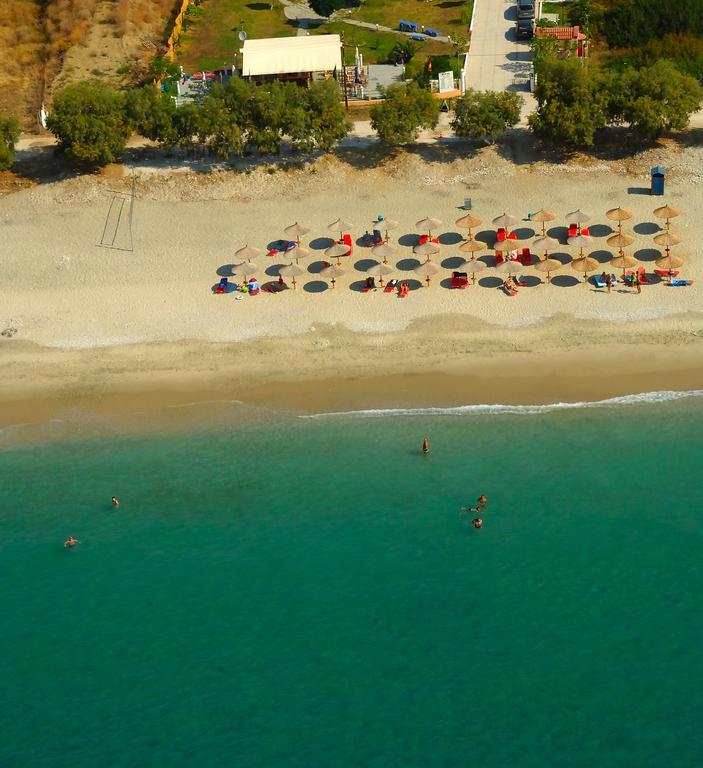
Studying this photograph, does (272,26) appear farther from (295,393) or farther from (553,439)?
(553,439)

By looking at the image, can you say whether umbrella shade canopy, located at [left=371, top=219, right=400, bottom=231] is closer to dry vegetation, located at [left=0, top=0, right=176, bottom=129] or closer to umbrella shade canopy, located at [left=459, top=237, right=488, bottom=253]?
umbrella shade canopy, located at [left=459, top=237, right=488, bottom=253]

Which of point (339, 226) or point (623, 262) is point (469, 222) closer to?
point (339, 226)

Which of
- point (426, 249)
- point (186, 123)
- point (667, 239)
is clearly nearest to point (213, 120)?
point (186, 123)

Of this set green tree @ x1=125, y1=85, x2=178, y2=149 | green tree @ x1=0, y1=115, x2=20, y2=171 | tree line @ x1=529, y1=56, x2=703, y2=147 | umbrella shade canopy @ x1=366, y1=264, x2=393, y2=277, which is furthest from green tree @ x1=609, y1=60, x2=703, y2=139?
green tree @ x1=0, y1=115, x2=20, y2=171

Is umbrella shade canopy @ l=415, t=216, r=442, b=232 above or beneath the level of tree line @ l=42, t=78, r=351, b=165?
beneath

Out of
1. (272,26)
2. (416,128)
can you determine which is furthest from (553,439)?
(272,26)

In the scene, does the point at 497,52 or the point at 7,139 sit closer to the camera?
the point at 7,139
